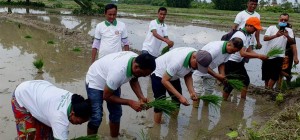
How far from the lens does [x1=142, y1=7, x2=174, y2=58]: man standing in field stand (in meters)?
6.23

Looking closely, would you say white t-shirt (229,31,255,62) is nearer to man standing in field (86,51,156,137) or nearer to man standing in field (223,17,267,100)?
man standing in field (223,17,267,100)

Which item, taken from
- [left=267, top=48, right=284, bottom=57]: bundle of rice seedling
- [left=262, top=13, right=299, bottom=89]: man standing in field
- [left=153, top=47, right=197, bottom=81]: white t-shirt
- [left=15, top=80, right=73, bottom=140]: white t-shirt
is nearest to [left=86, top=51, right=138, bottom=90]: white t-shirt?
[left=15, top=80, right=73, bottom=140]: white t-shirt

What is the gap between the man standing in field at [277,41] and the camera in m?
6.21

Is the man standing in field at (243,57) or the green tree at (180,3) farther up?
the green tree at (180,3)

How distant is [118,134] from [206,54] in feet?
5.51

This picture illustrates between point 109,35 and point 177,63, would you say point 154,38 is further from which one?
point 177,63

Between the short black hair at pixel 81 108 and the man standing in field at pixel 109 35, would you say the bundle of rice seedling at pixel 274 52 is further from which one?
the short black hair at pixel 81 108

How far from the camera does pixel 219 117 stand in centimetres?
543

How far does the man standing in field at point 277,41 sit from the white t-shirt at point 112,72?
3.81 m

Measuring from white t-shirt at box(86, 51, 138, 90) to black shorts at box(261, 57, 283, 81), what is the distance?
384cm

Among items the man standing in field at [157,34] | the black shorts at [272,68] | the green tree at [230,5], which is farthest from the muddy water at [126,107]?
the green tree at [230,5]

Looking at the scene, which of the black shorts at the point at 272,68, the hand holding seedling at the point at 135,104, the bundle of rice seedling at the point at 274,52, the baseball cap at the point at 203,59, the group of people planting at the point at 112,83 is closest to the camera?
the group of people planting at the point at 112,83

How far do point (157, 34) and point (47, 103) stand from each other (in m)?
3.59

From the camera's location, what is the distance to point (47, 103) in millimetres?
2936
